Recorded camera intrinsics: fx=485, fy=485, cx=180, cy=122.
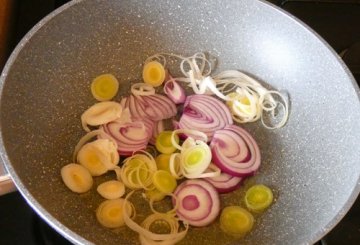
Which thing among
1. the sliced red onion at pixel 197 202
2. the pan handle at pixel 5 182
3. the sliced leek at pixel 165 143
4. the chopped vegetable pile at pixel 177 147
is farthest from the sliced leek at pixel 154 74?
the pan handle at pixel 5 182

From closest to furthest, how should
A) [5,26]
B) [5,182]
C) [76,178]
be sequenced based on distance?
1. [5,182]
2. [76,178]
3. [5,26]

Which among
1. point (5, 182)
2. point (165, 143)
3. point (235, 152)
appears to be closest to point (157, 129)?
point (165, 143)

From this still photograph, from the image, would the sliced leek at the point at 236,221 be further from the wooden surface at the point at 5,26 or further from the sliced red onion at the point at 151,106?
the wooden surface at the point at 5,26

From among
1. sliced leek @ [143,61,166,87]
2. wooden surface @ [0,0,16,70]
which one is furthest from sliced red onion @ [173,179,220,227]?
wooden surface @ [0,0,16,70]

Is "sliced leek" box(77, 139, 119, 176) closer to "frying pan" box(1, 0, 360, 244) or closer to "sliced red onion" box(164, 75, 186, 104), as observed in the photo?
"frying pan" box(1, 0, 360, 244)

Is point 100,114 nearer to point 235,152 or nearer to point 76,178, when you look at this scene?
point 76,178

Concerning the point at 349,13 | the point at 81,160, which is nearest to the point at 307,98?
the point at 349,13
